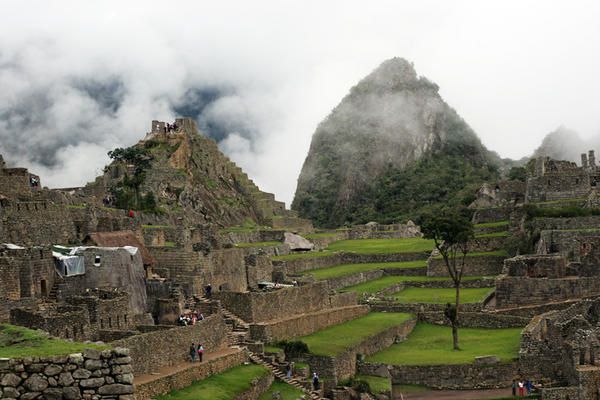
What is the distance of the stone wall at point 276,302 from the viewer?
3381 cm

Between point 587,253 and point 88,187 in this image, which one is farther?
point 88,187

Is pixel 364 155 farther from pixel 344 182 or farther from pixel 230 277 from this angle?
pixel 230 277

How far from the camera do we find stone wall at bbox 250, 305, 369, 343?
3238 cm

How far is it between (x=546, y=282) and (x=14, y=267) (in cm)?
2594

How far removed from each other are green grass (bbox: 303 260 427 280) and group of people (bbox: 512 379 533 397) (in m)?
15.0

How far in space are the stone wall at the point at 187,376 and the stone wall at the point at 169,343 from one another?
678 mm

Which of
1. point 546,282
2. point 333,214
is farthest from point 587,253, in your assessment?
A: point 333,214

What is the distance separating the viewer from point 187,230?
122 feet

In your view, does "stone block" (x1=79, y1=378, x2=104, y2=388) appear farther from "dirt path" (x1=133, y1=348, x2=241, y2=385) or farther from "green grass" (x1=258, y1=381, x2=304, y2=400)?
"green grass" (x1=258, y1=381, x2=304, y2=400)

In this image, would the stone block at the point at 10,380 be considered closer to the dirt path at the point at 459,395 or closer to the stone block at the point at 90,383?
the stone block at the point at 90,383

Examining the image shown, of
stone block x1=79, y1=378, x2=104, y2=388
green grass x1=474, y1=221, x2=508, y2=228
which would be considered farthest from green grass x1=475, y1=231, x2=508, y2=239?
stone block x1=79, y1=378, x2=104, y2=388

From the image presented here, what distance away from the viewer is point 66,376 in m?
8.09

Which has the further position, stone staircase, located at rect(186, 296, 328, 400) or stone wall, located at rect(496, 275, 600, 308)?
stone wall, located at rect(496, 275, 600, 308)

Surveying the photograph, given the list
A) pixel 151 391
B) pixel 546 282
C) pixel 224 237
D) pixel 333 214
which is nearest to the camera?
pixel 151 391
